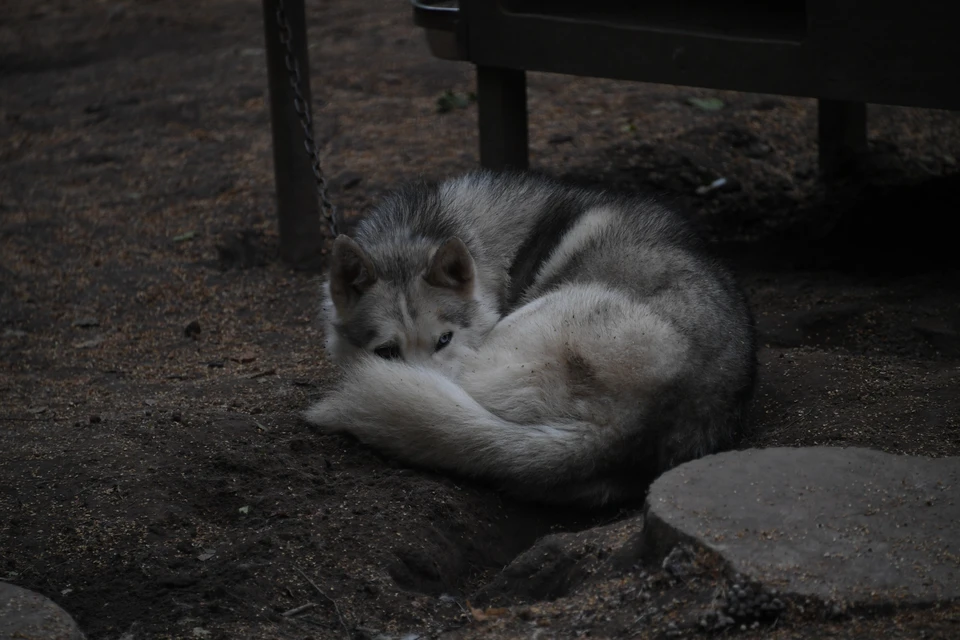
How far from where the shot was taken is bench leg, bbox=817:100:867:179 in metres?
7.32

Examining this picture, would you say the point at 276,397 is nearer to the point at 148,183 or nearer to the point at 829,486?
the point at 829,486

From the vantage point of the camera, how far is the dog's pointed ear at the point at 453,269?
4176 mm

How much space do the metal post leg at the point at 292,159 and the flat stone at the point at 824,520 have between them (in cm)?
391

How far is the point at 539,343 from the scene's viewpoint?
3.89 m

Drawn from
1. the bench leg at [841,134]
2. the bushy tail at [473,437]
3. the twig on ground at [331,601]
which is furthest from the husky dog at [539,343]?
the bench leg at [841,134]

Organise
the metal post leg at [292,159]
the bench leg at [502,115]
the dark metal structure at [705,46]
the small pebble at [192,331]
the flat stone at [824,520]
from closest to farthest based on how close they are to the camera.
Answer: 1. the flat stone at [824,520]
2. the dark metal structure at [705,46]
3. the small pebble at [192,331]
4. the bench leg at [502,115]
5. the metal post leg at [292,159]

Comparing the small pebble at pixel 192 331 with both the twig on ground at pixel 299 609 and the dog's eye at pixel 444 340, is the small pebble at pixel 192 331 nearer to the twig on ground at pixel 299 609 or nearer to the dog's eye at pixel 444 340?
the dog's eye at pixel 444 340

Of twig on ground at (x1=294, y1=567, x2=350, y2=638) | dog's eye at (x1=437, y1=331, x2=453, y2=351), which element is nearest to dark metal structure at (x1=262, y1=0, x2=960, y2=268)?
dog's eye at (x1=437, y1=331, x2=453, y2=351)

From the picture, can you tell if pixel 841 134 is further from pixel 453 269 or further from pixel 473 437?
pixel 473 437

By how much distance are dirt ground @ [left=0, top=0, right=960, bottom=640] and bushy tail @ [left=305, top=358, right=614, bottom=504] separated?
118 mm

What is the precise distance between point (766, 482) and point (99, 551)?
205cm

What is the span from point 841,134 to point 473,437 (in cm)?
477

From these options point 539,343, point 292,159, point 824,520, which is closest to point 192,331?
point 292,159

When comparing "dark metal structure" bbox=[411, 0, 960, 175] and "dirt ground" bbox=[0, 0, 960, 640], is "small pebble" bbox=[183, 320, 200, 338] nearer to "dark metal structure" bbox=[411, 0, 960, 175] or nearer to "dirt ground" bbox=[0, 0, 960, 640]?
"dirt ground" bbox=[0, 0, 960, 640]
